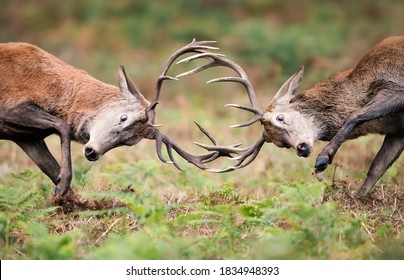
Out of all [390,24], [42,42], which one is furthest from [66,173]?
[390,24]

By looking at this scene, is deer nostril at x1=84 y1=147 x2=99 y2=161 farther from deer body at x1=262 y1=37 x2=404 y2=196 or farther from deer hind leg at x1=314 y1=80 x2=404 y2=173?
deer hind leg at x1=314 y1=80 x2=404 y2=173

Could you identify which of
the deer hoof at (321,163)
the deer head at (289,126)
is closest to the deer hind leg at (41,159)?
the deer head at (289,126)

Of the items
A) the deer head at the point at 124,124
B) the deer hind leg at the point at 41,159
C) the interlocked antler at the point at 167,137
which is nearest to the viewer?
the deer head at the point at 124,124

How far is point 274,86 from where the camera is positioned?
18906mm

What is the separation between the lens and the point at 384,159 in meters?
10.1

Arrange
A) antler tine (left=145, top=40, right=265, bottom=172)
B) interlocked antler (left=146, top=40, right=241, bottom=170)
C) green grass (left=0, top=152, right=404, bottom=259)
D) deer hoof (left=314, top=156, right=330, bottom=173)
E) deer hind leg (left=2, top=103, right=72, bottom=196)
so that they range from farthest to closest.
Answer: antler tine (left=145, top=40, right=265, bottom=172), interlocked antler (left=146, top=40, right=241, bottom=170), deer hind leg (left=2, top=103, right=72, bottom=196), deer hoof (left=314, top=156, right=330, bottom=173), green grass (left=0, top=152, right=404, bottom=259)

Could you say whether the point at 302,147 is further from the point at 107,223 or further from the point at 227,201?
the point at 107,223

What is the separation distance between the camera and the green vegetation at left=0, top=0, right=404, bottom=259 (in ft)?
25.2

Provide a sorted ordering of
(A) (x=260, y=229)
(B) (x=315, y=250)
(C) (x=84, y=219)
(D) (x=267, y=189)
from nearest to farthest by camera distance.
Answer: (B) (x=315, y=250)
(A) (x=260, y=229)
(C) (x=84, y=219)
(D) (x=267, y=189)

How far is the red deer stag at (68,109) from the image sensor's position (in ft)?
31.4

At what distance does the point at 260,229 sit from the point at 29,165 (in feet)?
17.5

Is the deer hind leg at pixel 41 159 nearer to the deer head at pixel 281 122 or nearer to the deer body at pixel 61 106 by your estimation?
the deer body at pixel 61 106

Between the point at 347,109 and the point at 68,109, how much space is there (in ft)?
10.7

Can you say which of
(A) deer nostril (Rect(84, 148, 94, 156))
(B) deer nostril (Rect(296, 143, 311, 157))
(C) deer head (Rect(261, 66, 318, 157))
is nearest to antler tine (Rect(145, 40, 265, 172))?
(C) deer head (Rect(261, 66, 318, 157))
